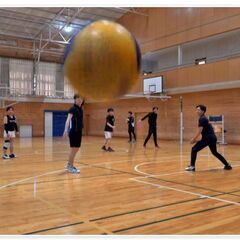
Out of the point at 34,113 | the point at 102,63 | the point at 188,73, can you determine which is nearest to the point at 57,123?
the point at 34,113

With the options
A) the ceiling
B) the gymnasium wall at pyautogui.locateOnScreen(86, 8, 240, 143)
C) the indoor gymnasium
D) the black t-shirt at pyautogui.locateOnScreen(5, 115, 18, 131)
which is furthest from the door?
the black t-shirt at pyautogui.locateOnScreen(5, 115, 18, 131)

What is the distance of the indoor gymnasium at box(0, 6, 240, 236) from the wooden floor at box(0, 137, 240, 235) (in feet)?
0.06

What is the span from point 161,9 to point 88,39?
64.9 feet

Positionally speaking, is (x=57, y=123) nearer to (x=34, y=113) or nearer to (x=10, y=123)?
(x=34, y=113)

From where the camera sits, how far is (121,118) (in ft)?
80.4

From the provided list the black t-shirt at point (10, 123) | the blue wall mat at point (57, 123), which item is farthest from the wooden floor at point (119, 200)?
the blue wall mat at point (57, 123)

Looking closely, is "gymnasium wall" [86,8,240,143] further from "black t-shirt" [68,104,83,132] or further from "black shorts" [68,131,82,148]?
"black shorts" [68,131,82,148]

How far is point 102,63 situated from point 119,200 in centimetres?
294

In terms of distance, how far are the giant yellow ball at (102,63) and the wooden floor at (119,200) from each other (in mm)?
1713

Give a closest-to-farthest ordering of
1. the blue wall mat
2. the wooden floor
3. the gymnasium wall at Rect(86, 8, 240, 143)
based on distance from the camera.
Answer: the wooden floor, the gymnasium wall at Rect(86, 8, 240, 143), the blue wall mat

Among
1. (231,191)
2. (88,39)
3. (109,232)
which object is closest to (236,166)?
(231,191)

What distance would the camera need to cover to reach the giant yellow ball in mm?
2643
